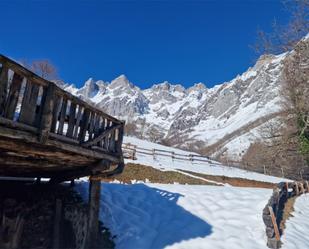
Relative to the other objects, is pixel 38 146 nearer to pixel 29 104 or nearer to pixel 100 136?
pixel 29 104

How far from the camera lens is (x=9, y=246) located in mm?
6812

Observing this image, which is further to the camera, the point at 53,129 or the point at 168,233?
the point at 168,233

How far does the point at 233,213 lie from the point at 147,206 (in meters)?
3.04

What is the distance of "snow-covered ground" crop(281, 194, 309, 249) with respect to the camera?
28.5ft

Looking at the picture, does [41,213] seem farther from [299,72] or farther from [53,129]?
[299,72]

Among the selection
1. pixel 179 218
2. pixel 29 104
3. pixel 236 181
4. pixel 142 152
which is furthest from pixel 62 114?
pixel 236 181

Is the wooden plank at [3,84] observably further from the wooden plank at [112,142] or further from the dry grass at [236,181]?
the dry grass at [236,181]

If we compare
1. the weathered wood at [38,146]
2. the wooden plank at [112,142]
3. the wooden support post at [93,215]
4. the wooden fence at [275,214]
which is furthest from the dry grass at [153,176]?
the weathered wood at [38,146]

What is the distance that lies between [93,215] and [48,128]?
3.39 meters

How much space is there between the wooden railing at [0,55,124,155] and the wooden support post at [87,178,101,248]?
1.45 meters

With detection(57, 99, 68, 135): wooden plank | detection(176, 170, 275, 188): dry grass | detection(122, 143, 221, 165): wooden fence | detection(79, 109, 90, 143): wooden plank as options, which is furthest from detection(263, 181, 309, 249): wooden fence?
detection(122, 143, 221, 165): wooden fence

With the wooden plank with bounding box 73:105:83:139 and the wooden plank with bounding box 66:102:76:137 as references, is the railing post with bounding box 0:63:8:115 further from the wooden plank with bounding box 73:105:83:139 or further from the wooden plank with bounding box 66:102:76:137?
the wooden plank with bounding box 73:105:83:139

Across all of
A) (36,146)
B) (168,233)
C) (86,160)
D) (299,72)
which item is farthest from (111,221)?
(299,72)

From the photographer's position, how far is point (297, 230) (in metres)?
9.87
